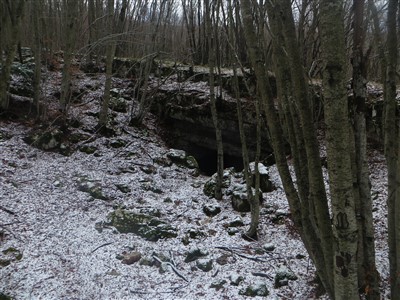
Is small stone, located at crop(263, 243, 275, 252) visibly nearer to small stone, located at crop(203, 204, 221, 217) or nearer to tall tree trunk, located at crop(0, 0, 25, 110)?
small stone, located at crop(203, 204, 221, 217)

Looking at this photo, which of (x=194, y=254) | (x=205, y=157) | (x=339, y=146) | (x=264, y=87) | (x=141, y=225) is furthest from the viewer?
(x=205, y=157)

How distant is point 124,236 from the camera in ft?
17.3

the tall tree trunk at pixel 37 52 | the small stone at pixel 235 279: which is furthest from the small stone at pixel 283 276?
the tall tree trunk at pixel 37 52

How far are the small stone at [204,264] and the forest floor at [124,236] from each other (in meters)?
0.03

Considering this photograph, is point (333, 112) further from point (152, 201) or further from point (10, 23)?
point (10, 23)

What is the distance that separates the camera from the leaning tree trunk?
5.21 feet

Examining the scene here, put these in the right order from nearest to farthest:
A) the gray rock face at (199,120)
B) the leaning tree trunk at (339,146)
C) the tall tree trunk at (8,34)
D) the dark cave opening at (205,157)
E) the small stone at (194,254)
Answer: the leaning tree trunk at (339,146) → the small stone at (194,254) → the tall tree trunk at (8,34) → the gray rock face at (199,120) → the dark cave opening at (205,157)

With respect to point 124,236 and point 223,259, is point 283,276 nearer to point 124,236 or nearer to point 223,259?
point 223,259

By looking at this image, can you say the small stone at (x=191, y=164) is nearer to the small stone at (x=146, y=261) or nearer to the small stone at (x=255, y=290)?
the small stone at (x=146, y=261)

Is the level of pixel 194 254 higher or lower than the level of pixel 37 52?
lower

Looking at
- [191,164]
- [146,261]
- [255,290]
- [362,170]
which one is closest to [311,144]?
[362,170]

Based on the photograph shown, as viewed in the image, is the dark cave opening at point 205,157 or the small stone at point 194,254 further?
the dark cave opening at point 205,157

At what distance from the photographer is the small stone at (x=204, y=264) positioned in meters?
4.66

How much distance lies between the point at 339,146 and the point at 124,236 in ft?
14.1
